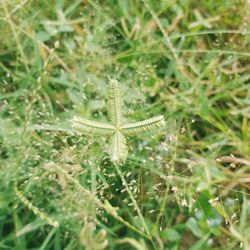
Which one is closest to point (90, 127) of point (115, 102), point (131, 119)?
point (115, 102)

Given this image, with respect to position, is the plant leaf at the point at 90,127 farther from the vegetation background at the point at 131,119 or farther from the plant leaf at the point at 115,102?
the vegetation background at the point at 131,119

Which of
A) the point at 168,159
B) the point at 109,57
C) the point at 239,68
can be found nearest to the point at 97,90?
the point at 109,57

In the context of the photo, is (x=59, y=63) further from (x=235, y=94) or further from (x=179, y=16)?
(x=235, y=94)

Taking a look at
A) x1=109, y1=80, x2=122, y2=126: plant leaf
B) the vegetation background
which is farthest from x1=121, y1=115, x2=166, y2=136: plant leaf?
the vegetation background

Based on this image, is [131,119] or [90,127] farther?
[131,119]

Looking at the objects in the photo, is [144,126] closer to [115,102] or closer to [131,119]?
[115,102]

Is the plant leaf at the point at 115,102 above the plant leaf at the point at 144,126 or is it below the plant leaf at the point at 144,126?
above

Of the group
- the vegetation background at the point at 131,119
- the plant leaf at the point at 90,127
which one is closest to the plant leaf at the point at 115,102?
the plant leaf at the point at 90,127
